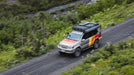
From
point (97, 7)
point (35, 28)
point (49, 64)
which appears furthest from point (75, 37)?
point (97, 7)

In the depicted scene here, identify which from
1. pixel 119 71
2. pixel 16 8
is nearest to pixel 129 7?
pixel 119 71

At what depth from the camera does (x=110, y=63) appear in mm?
11836

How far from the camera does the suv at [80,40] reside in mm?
15227

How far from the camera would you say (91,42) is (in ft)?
53.4

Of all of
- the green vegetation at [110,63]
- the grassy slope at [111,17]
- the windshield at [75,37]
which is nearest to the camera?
the green vegetation at [110,63]

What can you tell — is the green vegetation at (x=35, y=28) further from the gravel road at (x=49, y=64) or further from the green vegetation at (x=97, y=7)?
the gravel road at (x=49, y=64)

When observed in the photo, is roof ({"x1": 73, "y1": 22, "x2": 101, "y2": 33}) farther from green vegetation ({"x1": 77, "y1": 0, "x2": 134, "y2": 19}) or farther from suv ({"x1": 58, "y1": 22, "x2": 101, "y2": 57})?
green vegetation ({"x1": 77, "y1": 0, "x2": 134, "y2": 19})

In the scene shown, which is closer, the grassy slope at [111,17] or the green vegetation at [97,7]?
the grassy slope at [111,17]

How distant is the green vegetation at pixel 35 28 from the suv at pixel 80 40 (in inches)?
97.3

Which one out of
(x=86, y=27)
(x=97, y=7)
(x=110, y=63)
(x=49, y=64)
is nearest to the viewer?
(x=110, y=63)

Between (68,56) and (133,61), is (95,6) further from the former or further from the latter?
(133,61)

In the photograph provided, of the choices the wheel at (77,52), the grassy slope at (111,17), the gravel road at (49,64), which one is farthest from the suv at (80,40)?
the grassy slope at (111,17)

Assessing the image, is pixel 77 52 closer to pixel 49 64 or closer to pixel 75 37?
pixel 75 37

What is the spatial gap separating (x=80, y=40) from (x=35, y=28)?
14.9 meters
